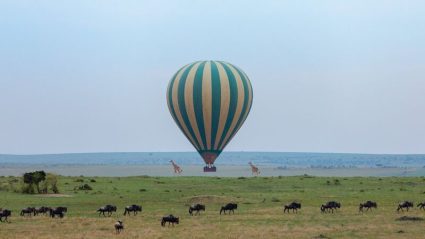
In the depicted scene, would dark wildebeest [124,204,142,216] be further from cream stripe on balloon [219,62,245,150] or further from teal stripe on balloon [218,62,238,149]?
cream stripe on balloon [219,62,245,150]

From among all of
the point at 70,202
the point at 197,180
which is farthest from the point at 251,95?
the point at 70,202

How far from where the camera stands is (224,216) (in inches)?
1929

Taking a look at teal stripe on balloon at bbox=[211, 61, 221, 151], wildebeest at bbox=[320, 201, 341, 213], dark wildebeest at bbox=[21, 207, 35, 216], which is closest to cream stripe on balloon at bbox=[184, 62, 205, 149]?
teal stripe on balloon at bbox=[211, 61, 221, 151]

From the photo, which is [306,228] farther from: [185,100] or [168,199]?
[185,100]

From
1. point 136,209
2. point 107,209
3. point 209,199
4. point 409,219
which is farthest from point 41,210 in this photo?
point 409,219

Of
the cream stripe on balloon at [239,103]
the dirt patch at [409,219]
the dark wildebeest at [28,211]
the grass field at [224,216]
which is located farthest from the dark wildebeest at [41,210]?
the cream stripe on balloon at [239,103]

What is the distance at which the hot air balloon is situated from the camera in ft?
356

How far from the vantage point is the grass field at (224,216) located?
39.9 meters

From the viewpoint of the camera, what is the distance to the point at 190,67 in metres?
113

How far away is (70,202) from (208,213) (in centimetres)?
1527

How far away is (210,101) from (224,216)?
60.4 m

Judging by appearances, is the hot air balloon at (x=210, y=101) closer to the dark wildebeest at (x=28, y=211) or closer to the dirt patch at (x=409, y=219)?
the dark wildebeest at (x=28, y=211)

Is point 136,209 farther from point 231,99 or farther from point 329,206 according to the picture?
point 231,99

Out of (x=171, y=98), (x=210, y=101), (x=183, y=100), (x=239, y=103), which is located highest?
(x=171, y=98)
